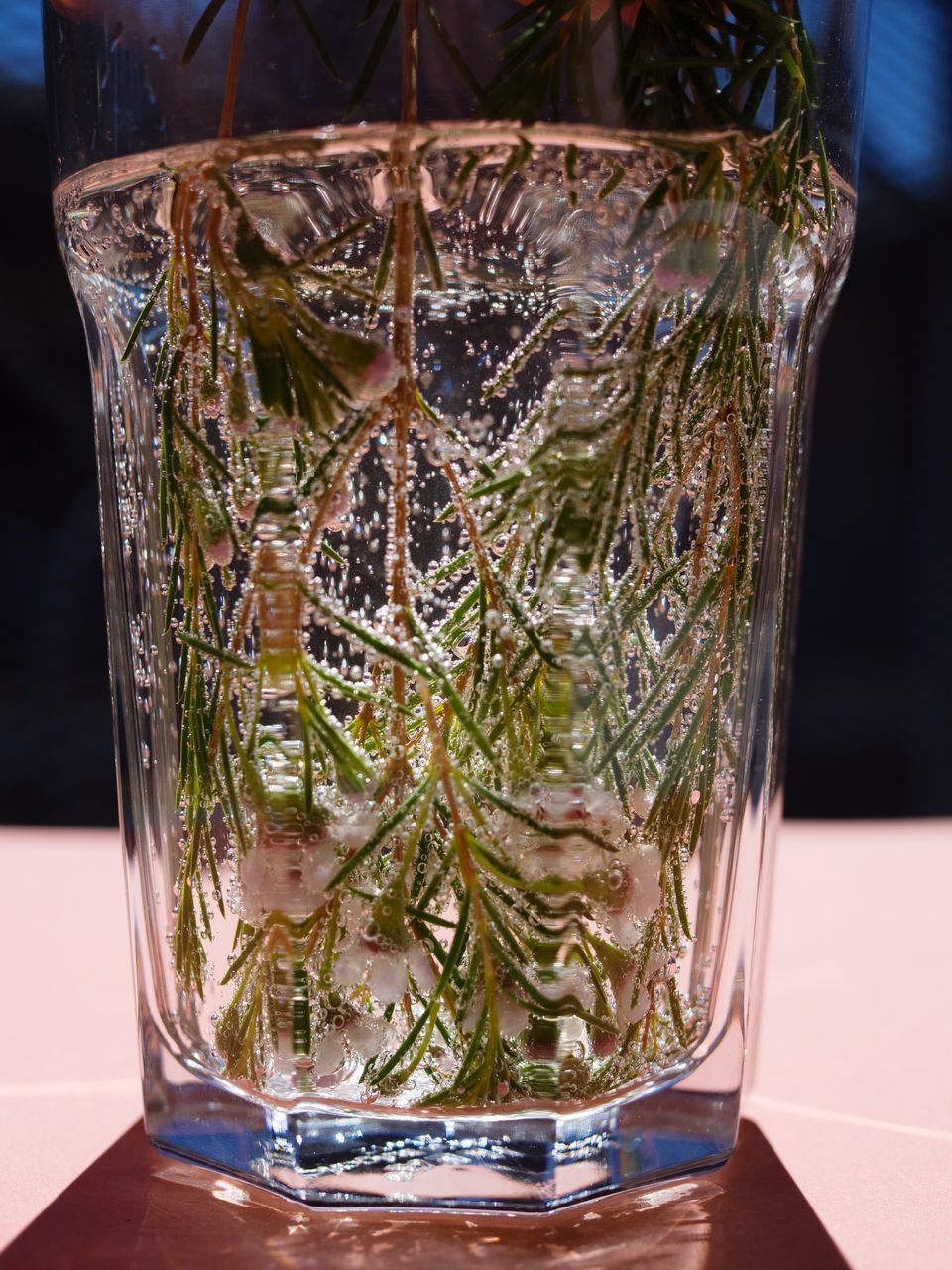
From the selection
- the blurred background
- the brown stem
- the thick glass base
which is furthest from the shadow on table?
the blurred background

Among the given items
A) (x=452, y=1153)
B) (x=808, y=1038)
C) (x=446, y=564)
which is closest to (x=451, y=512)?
(x=446, y=564)

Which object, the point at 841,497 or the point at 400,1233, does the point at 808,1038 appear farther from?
the point at 841,497

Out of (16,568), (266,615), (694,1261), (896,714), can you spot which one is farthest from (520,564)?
(896,714)

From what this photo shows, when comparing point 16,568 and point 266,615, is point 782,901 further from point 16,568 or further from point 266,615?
point 16,568

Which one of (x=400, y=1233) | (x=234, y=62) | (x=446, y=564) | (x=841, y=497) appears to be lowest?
(x=841, y=497)

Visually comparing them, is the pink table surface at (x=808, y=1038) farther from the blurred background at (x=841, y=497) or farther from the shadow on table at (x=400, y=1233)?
the blurred background at (x=841, y=497)

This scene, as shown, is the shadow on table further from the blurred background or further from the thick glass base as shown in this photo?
the blurred background

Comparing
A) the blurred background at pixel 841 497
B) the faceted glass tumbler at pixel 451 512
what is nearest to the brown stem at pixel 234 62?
the faceted glass tumbler at pixel 451 512
